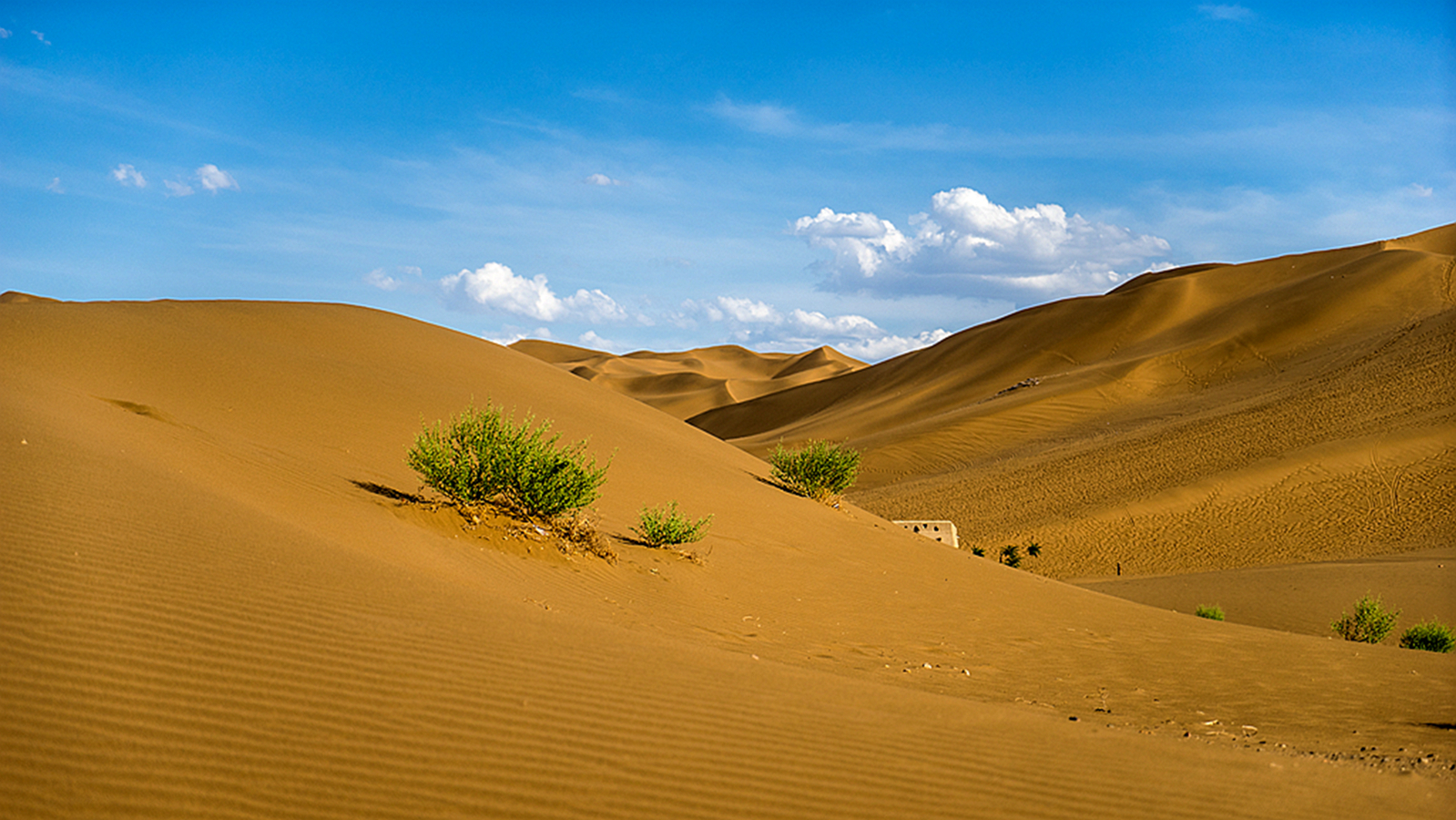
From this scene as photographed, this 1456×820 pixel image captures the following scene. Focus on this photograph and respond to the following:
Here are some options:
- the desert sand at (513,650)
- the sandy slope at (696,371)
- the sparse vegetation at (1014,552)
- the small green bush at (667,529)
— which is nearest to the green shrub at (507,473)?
the desert sand at (513,650)

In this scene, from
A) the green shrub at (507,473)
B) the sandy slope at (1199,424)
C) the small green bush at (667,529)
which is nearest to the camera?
the green shrub at (507,473)

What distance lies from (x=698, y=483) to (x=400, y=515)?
21.2 feet

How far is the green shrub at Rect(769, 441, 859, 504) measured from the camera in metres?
17.8

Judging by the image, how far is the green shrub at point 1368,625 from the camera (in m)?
14.6

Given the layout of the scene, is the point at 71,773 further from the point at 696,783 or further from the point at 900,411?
the point at 900,411

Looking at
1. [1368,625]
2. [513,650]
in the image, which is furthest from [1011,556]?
[513,650]

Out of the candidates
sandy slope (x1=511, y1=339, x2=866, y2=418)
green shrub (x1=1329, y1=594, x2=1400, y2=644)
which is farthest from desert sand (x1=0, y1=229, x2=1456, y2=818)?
sandy slope (x1=511, y1=339, x2=866, y2=418)

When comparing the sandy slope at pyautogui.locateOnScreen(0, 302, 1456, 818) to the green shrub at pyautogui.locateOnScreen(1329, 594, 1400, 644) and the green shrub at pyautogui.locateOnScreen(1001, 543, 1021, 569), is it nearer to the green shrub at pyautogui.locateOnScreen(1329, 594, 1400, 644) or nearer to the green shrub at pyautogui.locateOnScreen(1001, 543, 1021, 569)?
the green shrub at pyautogui.locateOnScreen(1329, 594, 1400, 644)

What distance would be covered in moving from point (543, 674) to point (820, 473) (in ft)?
44.1

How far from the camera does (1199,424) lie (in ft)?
113

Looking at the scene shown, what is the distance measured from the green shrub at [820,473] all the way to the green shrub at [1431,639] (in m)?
8.82

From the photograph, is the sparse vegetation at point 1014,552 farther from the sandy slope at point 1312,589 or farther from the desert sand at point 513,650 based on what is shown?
the desert sand at point 513,650

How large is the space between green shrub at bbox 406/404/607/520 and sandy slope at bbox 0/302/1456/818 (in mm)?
507

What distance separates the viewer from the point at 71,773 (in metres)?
3.08
